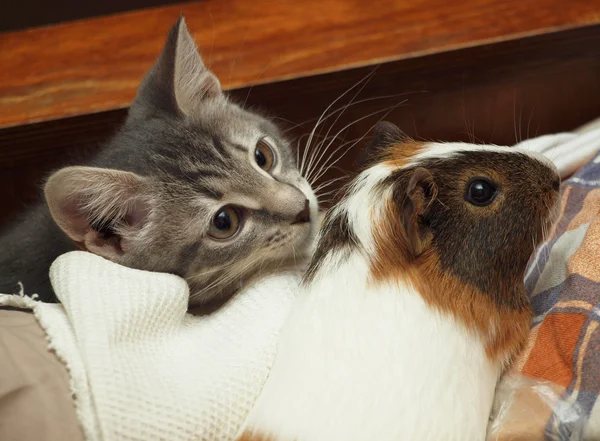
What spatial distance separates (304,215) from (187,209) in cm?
28

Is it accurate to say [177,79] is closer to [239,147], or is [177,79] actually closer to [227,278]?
[239,147]

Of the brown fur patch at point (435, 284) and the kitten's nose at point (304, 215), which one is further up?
the kitten's nose at point (304, 215)

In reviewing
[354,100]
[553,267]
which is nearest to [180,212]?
[354,100]

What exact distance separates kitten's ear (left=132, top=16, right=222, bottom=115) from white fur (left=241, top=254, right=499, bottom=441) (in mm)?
623

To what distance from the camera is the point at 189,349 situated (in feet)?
4.22

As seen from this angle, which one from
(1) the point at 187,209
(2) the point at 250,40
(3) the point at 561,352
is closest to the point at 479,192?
(3) the point at 561,352

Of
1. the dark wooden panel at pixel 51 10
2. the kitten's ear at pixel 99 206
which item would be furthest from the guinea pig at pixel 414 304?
the dark wooden panel at pixel 51 10

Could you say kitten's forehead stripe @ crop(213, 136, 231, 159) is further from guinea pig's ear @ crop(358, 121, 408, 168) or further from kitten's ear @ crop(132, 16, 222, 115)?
guinea pig's ear @ crop(358, 121, 408, 168)

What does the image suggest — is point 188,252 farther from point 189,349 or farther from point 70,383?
point 70,383

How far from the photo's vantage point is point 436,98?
6.27 feet

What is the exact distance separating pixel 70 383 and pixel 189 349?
0.26m

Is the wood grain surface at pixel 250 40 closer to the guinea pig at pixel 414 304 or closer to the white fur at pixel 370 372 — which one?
the guinea pig at pixel 414 304

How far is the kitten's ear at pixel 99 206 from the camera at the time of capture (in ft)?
4.45

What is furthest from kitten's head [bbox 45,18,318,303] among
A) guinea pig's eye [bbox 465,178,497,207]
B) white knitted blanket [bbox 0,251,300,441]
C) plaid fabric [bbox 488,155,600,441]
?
plaid fabric [bbox 488,155,600,441]
